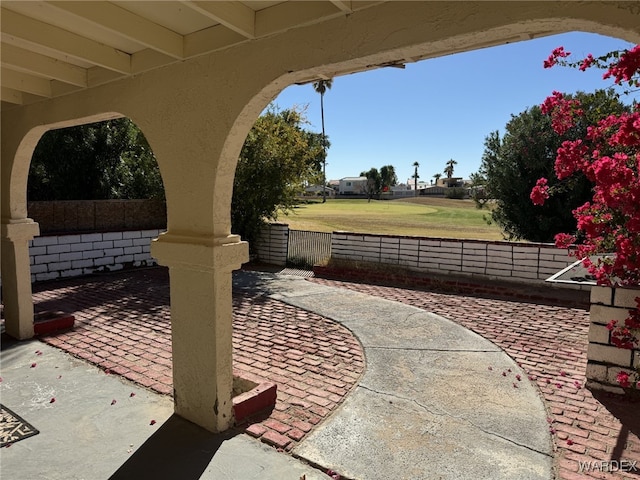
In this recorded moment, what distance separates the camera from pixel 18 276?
5.33 meters

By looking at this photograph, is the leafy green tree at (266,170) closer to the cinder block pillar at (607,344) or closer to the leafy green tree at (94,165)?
the leafy green tree at (94,165)

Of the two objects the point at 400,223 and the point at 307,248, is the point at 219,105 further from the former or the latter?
the point at 400,223

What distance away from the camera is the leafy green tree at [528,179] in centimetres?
1110

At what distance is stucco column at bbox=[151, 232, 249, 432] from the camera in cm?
320

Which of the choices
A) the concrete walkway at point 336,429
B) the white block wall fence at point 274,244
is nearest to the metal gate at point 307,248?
the white block wall fence at point 274,244

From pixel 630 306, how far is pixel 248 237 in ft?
32.4

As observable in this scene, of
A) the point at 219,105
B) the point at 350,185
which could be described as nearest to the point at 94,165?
the point at 219,105

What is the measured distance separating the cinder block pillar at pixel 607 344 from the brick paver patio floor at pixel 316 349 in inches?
7.2

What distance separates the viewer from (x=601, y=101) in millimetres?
4344

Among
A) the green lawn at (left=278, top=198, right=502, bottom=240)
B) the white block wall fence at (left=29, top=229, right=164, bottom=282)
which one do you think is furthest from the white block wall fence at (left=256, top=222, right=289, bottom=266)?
the white block wall fence at (left=29, top=229, right=164, bottom=282)

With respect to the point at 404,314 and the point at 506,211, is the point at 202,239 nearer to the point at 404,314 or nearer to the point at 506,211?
the point at 404,314

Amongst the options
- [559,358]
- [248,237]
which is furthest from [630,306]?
[248,237]

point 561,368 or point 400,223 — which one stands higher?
point 400,223

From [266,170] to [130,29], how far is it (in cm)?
901
